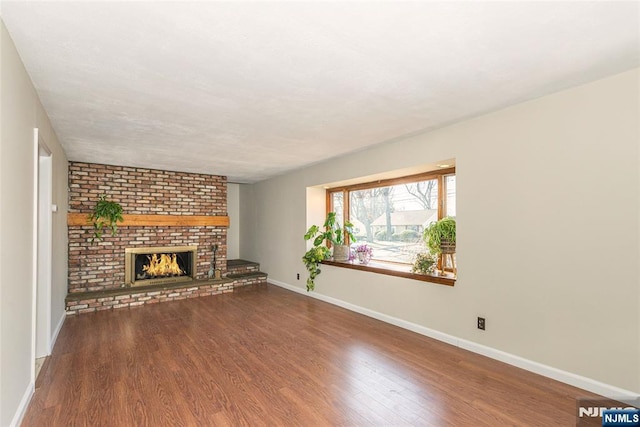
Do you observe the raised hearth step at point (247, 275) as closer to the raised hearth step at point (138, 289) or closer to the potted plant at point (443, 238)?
the raised hearth step at point (138, 289)

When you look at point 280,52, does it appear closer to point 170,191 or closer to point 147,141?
point 147,141

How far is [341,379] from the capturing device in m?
2.63

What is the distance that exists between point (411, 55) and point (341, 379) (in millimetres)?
2441

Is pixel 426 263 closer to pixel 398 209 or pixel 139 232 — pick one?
pixel 398 209

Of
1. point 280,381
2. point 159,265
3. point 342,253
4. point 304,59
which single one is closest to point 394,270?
point 342,253

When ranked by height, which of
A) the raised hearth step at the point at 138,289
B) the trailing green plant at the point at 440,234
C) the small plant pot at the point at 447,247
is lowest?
the raised hearth step at the point at 138,289

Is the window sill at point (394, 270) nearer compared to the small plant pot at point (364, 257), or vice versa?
the window sill at point (394, 270)

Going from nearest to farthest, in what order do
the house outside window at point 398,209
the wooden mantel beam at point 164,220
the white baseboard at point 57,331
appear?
the white baseboard at point 57,331 < the house outside window at point 398,209 < the wooden mantel beam at point 164,220

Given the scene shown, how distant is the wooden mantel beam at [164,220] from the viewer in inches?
198

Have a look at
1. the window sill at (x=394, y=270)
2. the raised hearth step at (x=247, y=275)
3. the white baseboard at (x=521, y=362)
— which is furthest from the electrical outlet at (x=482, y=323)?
the raised hearth step at (x=247, y=275)

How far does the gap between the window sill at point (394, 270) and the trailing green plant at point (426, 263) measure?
93mm

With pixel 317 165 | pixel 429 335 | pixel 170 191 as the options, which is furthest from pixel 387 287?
pixel 170 191

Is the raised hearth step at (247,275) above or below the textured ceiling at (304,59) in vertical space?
below

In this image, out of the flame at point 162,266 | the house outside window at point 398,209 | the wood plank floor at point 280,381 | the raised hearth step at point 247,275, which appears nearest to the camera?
the wood plank floor at point 280,381
